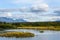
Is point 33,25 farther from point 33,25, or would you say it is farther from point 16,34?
point 16,34

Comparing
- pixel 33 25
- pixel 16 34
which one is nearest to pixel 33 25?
pixel 33 25

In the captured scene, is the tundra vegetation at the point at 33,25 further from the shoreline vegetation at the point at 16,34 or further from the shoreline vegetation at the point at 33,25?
the shoreline vegetation at the point at 16,34

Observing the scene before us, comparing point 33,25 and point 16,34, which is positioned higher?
point 33,25

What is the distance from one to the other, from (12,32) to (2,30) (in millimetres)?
324

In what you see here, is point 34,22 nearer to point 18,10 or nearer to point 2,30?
point 18,10

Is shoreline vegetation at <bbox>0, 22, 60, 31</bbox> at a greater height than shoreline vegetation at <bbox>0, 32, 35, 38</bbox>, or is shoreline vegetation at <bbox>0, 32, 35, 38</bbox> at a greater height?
shoreline vegetation at <bbox>0, 22, 60, 31</bbox>

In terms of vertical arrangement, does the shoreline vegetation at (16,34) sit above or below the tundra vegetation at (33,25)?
below

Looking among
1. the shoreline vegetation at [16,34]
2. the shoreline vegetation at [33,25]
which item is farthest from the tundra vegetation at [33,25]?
the shoreline vegetation at [16,34]

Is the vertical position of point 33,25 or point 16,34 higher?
point 33,25

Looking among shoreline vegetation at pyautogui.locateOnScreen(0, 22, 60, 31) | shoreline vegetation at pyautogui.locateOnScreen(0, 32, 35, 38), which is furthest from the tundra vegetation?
shoreline vegetation at pyautogui.locateOnScreen(0, 32, 35, 38)

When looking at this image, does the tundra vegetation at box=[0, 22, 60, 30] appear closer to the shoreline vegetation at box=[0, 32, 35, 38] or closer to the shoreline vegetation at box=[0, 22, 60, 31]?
the shoreline vegetation at box=[0, 22, 60, 31]

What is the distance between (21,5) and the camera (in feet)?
11.0

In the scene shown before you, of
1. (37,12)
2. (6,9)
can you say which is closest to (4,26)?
(6,9)

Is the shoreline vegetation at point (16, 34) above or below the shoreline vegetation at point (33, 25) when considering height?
below
